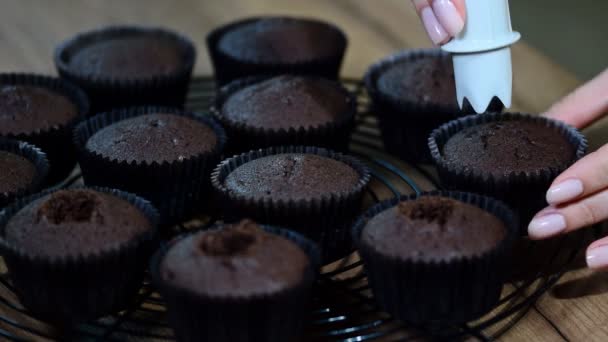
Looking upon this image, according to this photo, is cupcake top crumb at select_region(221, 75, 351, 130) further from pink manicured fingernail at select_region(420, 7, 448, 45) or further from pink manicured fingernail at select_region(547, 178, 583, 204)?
pink manicured fingernail at select_region(547, 178, 583, 204)

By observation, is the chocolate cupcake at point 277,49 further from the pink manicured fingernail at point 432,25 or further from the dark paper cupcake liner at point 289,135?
the pink manicured fingernail at point 432,25

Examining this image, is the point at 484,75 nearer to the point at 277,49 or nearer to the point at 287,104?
the point at 287,104

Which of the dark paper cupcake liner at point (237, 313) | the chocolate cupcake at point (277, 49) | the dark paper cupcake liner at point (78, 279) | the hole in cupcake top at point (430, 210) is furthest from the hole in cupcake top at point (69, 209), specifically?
the chocolate cupcake at point (277, 49)

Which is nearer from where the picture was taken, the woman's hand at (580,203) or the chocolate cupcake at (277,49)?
the woman's hand at (580,203)

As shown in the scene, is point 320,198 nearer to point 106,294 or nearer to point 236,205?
point 236,205

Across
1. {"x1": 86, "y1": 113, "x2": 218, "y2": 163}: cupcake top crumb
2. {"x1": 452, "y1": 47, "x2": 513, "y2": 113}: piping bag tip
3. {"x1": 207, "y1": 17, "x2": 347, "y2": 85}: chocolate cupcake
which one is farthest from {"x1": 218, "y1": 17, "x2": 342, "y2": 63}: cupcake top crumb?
{"x1": 452, "y1": 47, "x2": 513, "y2": 113}: piping bag tip

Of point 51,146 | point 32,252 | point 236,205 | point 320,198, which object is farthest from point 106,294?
point 51,146
